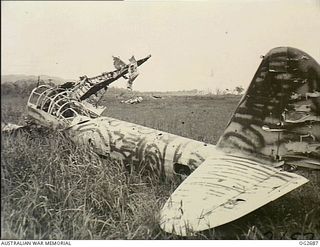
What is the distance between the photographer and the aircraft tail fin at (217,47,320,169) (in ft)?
9.09

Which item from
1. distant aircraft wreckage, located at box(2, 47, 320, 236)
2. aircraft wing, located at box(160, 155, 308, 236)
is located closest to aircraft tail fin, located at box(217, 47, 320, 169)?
distant aircraft wreckage, located at box(2, 47, 320, 236)

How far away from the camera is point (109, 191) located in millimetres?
2717

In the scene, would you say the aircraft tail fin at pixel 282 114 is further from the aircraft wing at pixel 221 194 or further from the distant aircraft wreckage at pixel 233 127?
the aircraft wing at pixel 221 194

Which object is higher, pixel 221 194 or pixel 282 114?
pixel 282 114

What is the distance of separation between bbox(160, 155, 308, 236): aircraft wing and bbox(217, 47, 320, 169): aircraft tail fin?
0.13m

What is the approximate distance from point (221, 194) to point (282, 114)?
0.56m

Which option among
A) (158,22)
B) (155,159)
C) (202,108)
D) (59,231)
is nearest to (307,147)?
(202,108)

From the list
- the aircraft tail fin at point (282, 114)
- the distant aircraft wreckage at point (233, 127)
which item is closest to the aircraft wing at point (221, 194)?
the distant aircraft wreckage at point (233, 127)

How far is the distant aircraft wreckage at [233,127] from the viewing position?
8.93ft

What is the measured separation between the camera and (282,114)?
2.79 metres

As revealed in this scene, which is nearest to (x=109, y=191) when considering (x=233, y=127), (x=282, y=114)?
(x=233, y=127)

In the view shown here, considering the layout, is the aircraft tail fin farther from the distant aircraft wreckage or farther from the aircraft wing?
the aircraft wing

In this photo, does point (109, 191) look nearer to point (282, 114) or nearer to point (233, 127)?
point (233, 127)

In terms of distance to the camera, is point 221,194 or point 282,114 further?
point 282,114
